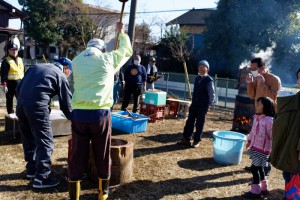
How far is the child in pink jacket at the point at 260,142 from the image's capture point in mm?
4012

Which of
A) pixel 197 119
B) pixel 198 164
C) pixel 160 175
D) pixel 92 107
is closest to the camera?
pixel 92 107

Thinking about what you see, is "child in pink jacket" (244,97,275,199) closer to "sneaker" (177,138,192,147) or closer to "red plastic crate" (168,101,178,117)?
"sneaker" (177,138,192,147)

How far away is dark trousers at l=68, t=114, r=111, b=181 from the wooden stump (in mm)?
509

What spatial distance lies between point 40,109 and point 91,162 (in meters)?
0.99

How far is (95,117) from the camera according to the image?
335 cm

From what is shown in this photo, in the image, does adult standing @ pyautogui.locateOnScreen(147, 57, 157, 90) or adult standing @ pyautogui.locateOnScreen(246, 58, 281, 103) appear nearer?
adult standing @ pyautogui.locateOnScreen(246, 58, 281, 103)

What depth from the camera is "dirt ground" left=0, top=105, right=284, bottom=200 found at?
13.0ft

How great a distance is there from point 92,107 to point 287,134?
199cm

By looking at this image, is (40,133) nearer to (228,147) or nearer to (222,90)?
(228,147)

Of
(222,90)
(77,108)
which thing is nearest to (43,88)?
(77,108)

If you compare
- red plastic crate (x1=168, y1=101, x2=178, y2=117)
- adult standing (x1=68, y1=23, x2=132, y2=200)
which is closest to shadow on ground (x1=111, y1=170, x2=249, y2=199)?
adult standing (x1=68, y1=23, x2=132, y2=200)

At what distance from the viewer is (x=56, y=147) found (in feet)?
18.7

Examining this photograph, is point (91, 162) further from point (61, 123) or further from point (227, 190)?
point (61, 123)

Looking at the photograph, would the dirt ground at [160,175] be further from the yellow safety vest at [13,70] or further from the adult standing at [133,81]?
the adult standing at [133,81]
